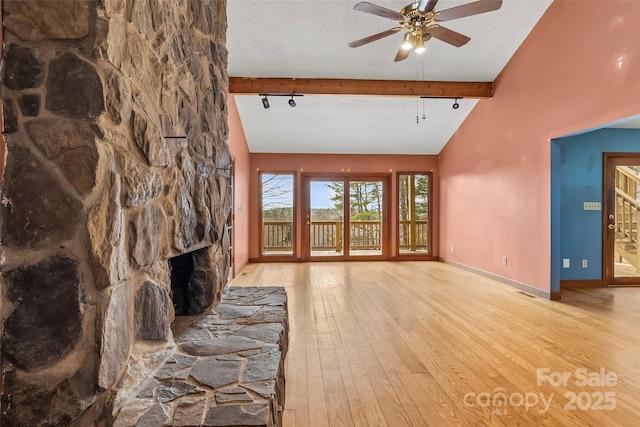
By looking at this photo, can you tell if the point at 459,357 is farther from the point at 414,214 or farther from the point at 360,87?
the point at 414,214

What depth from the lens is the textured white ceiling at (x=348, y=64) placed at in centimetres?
425

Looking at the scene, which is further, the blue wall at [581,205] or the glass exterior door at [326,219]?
the glass exterior door at [326,219]

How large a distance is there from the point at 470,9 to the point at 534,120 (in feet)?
8.05

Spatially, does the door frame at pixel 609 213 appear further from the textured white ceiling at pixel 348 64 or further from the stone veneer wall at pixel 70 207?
the stone veneer wall at pixel 70 207

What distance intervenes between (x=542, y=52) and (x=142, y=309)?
18.3 ft

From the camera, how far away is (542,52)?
14.8 ft

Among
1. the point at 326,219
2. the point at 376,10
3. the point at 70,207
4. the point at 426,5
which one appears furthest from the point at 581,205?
the point at 70,207

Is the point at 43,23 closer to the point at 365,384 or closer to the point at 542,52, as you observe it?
the point at 365,384

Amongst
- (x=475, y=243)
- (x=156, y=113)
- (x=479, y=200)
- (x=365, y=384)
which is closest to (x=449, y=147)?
(x=479, y=200)

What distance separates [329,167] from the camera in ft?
25.8

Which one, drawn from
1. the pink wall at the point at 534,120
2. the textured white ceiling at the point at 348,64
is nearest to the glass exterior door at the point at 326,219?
the textured white ceiling at the point at 348,64

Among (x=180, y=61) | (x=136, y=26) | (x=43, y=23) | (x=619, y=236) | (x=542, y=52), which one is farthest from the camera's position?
(x=619, y=236)

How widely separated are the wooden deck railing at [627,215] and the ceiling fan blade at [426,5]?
16.2 feet

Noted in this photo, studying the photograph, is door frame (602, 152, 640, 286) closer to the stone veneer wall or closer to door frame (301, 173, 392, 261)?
door frame (301, 173, 392, 261)
